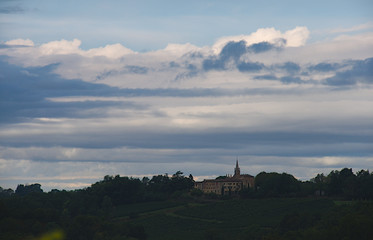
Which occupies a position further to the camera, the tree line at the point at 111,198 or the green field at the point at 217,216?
the green field at the point at 217,216

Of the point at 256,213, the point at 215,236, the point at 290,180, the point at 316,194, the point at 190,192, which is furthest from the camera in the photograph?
the point at 190,192

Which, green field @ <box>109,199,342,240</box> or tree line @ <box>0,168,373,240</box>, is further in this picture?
green field @ <box>109,199,342,240</box>

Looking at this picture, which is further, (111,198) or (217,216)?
(111,198)

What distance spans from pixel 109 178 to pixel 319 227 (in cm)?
11570

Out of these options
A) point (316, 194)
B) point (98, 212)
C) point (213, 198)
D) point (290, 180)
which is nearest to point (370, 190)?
point (316, 194)

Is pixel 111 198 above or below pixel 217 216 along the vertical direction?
above

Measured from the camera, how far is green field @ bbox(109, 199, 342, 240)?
11594 cm

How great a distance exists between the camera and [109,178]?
634 ft

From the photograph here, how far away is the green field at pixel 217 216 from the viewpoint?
115938 millimetres

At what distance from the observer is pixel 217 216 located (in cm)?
14138

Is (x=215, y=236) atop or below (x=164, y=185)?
below

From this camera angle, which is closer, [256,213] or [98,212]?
[256,213]

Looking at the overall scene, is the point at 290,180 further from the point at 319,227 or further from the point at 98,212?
the point at 319,227

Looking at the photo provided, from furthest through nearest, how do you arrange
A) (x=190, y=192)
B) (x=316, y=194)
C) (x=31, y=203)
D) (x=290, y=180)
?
(x=190, y=192) < (x=290, y=180) < (x=316, y=194) < (x=31, y=203)
